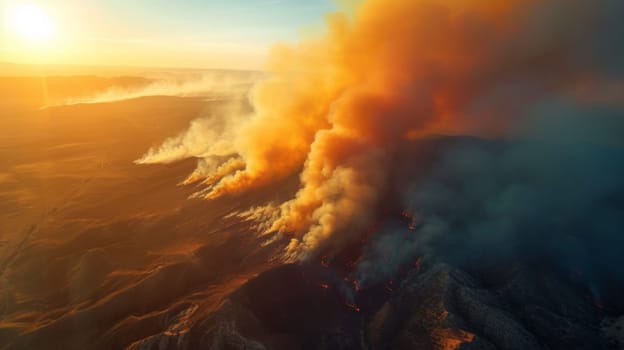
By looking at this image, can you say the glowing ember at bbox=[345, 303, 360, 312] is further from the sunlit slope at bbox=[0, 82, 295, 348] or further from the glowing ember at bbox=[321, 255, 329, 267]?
the sunlit slope at bbox=[0, 82, 295, 348]

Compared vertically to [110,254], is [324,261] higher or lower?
lower

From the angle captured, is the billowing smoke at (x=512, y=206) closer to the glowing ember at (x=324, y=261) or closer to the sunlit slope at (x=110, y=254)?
the glowing ember at (x=324, y=261)

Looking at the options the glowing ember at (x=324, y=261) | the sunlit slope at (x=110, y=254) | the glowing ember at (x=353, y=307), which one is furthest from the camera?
the glowing ember at (x=324, y=261)

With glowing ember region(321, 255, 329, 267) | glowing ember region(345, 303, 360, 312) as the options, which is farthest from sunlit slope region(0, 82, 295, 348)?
glowing ember region(345, 303, 360, 312)

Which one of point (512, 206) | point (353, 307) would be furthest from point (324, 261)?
point (512, 206)

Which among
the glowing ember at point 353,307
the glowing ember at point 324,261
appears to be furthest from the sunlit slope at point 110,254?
the glowing ember at point 353,307

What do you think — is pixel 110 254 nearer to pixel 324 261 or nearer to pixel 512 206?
pixel 324 261

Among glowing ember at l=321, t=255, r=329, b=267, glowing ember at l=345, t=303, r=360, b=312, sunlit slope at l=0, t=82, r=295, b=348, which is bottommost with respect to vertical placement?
glowing ember at l=345, t=303, r=360, b=312

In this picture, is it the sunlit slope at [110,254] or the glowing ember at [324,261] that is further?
the glowing ember at [324,261]

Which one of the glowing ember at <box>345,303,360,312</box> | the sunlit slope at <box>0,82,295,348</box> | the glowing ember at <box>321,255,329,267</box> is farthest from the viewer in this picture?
the glowing ember at <box>321,255,329,267</box>

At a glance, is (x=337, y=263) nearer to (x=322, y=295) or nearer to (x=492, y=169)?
(x=322, y=295)

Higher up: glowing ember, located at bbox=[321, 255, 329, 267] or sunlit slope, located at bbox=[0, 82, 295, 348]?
sunlit slope, located at bbox=[0, 82, 295, 348]

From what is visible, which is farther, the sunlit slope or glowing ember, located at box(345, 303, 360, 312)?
glowing ember, located at box(345, 303, 360, 312)
